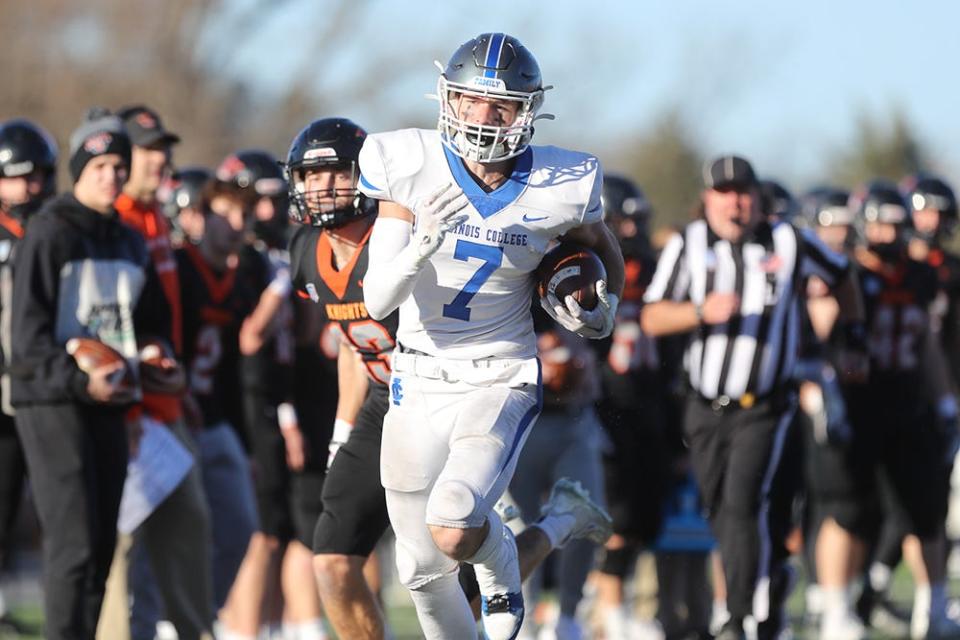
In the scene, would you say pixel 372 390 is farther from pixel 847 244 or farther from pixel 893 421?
pixel 847 244

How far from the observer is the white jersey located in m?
4.93

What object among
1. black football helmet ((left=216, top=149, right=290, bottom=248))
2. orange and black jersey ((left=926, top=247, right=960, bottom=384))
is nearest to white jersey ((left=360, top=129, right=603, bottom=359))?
black football helmet ((left=216, top=149, right=290, bottom=248))

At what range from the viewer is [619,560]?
8609 millimetres

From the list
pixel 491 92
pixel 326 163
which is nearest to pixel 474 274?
pixel 491 92

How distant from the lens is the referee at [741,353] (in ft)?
23.2

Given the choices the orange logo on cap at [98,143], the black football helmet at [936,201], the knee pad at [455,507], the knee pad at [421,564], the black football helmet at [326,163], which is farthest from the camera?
the black football helmet at [936,201]

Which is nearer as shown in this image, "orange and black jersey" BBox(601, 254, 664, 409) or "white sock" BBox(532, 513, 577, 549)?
"white sock" BBox(532, 513, 577, 549)

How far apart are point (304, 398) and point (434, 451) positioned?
3093 millimetres

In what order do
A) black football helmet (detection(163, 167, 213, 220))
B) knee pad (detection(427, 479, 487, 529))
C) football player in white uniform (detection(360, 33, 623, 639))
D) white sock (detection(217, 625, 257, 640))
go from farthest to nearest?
1. black football helmet (detection(163, 167, 213, 220))
2. white sock (detection(217, 625, 257, 640))
3. football player in white uniform (detection(360, 33, 623, 639))
4. knee pad (detection(427, 479, 487, 529))

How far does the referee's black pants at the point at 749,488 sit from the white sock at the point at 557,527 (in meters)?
1.32

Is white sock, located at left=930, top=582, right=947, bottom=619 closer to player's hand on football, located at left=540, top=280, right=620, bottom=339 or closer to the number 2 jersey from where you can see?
the number 2 jersey

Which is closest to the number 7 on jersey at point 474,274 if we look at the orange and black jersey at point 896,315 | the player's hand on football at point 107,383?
the player's hand on football at point 107,383

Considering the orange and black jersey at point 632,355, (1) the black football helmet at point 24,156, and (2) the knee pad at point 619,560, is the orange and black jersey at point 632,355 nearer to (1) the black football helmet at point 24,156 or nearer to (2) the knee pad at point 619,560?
(2) the knee pad at point 619,560

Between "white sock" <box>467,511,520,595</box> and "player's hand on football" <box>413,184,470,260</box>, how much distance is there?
2.71 feet
